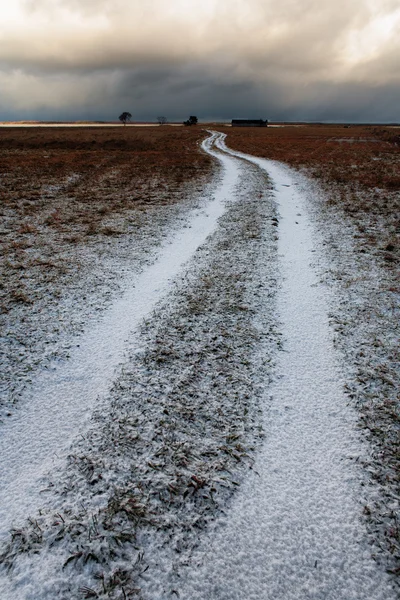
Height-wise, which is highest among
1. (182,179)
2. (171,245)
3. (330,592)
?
(182,179)

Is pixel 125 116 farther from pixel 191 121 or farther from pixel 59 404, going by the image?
pixel 59 404

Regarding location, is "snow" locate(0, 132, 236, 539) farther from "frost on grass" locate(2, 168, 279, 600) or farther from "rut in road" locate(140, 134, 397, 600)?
"rut in road" locate(140, 134, 397, 600)

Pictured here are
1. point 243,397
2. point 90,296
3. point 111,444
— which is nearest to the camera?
point 111,444

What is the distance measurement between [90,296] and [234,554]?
598 cm

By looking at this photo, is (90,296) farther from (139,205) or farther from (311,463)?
(139,205)

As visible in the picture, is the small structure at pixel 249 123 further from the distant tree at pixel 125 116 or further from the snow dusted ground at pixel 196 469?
the snow dusted ground at pixel 196 469

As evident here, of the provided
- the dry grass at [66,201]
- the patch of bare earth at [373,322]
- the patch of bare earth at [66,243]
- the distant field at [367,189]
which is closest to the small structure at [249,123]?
the distant field at [367,189]

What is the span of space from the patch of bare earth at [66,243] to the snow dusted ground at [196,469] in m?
0.78

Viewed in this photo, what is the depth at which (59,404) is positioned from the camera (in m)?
4.55

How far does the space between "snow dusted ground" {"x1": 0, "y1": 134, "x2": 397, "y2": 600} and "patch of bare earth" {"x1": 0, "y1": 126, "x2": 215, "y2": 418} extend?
2.55 ft

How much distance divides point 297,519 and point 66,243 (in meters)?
10.4

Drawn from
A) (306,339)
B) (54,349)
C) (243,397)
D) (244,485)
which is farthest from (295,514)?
(54,349)

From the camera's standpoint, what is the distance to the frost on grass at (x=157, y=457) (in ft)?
9.26

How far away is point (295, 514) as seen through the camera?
10.5 ft
